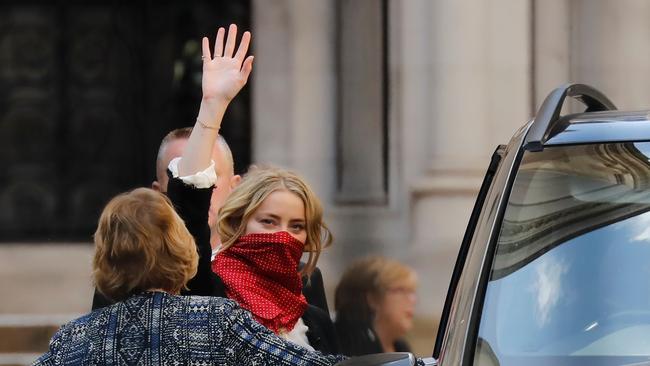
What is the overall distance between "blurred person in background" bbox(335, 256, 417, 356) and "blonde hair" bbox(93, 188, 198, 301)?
4.47 meters

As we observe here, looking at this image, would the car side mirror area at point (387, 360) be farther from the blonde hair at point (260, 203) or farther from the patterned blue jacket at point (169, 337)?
the blonde hair at point (260, 203)

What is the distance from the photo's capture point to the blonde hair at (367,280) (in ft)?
27.4

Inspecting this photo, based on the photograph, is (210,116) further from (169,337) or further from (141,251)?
(169,337)

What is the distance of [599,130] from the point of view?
3555 mm

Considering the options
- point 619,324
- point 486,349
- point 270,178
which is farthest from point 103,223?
point 619,324

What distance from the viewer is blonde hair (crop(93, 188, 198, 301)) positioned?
3.43 metres

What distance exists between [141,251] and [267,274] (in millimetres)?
476

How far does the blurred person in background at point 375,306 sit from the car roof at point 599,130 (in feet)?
14.3

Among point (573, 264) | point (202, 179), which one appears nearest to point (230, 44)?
point (202, 179)

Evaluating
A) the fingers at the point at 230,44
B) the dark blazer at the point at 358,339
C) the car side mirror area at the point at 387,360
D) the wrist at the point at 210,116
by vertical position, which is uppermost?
the fingers at the point at 230,44

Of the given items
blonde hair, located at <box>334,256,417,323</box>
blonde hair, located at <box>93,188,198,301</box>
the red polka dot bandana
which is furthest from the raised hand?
blonde hair, located at <box>334,256,417,323</box>

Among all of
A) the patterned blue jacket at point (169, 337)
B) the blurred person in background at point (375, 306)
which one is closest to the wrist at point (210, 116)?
the patterned blue jacket at point (169, 337)

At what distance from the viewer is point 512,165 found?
11.5ft

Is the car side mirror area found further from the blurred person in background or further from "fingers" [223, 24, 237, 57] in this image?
the blurred person in background
